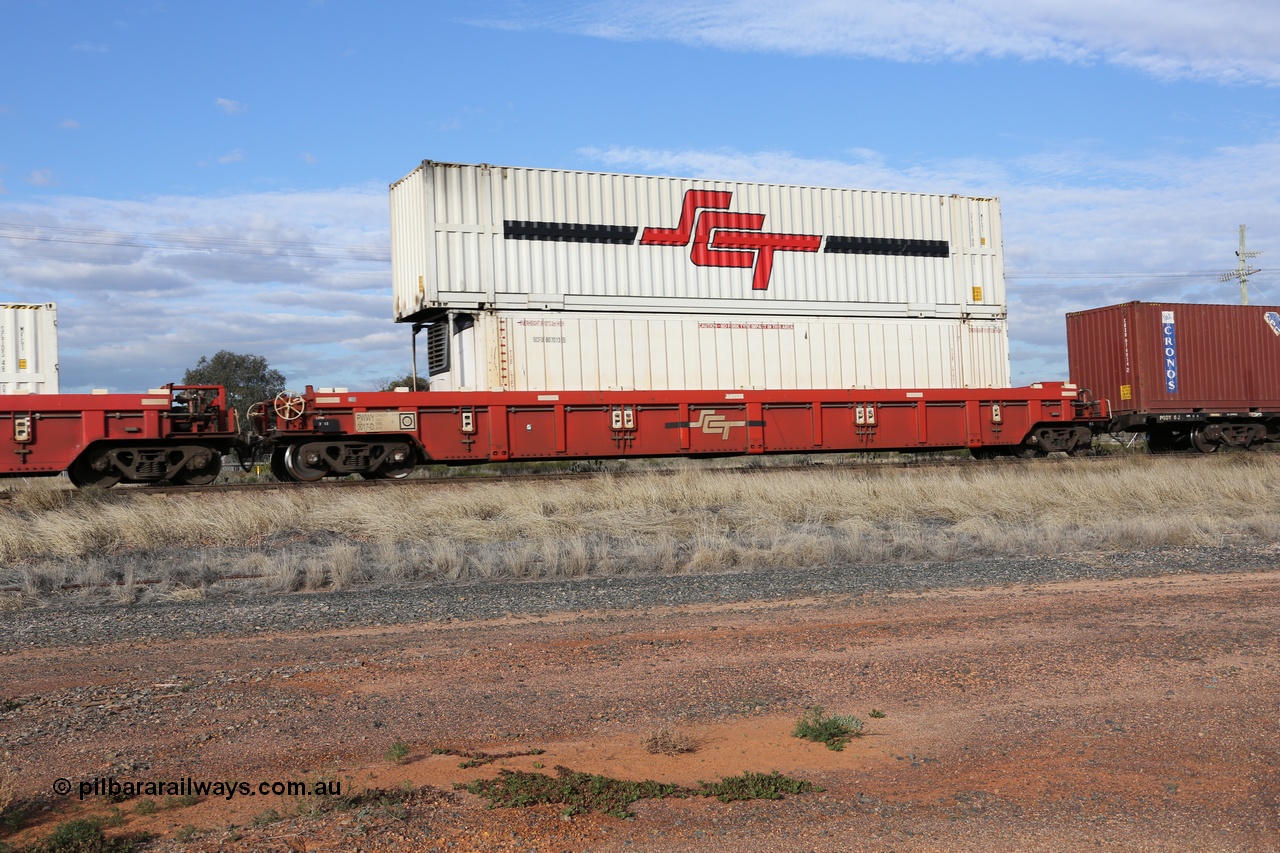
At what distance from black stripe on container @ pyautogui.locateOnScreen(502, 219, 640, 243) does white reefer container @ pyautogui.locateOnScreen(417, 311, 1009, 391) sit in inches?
46.9

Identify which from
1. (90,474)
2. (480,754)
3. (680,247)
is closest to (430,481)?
(90,474)

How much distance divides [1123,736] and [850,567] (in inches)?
197

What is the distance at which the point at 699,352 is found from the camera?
17094mm

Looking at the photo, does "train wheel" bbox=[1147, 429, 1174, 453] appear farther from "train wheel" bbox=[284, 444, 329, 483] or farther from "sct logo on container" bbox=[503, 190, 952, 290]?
"train wheel" bbox=[284, 444, 329, 483]

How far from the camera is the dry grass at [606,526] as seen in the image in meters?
9.23

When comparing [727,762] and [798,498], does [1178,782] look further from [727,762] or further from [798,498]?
[798,498]

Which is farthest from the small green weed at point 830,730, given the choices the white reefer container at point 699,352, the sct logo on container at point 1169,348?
the sct logo on container at point 1169,348

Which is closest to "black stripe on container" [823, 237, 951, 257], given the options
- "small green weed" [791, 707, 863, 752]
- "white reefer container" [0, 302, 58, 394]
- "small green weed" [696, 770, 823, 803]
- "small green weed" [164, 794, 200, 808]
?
"white reefer container" [0, 302, 58, 394]

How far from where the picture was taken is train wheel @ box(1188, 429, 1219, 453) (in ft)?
73.3

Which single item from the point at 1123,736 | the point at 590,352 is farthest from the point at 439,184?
the point at 1123,736

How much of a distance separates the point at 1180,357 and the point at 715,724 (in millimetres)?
20557

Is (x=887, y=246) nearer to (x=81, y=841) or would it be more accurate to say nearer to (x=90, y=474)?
(x=90, y=474)

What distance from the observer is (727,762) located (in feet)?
13.2

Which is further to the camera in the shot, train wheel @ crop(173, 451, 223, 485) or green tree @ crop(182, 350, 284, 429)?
green tree @ crop(182, 350, 284, 429)
